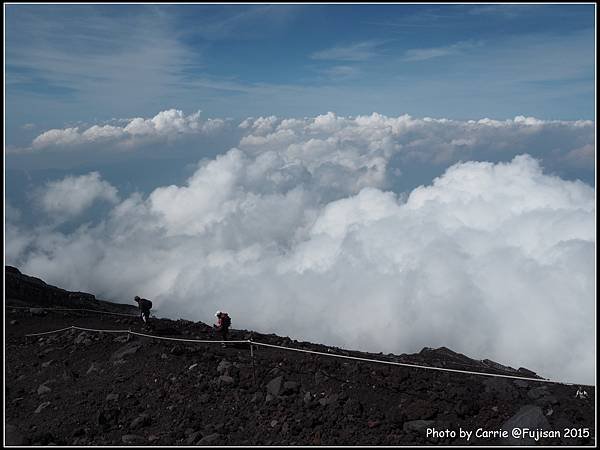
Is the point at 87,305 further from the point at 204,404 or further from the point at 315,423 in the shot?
the point at 315,423

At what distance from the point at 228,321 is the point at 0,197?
38.8 feet

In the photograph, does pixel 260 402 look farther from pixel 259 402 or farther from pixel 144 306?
pixel 144 306

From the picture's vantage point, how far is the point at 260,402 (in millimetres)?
11258

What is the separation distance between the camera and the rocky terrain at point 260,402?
9.68 m

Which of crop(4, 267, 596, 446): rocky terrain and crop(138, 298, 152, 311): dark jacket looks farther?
crop(138, 298, 152, 311): dark jacket

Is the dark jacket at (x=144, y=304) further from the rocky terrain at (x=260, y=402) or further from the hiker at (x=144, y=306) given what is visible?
the rocky terrain at (x=260, y=402)

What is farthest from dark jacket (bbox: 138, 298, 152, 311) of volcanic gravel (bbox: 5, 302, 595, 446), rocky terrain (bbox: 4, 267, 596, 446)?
volcanic gravel (bbox: 5, 302, 595, 446)

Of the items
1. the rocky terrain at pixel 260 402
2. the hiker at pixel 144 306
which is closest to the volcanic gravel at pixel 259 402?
the rocky terrain at pixel 260 402

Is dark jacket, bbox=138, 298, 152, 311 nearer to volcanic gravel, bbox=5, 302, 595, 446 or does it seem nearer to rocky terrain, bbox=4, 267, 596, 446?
rocky terrain, bbox=4, 267, 596, 446

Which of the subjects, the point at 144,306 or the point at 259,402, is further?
the point at 144,306

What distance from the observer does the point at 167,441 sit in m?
Answer: 10.2

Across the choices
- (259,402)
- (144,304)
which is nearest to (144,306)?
(144,304)

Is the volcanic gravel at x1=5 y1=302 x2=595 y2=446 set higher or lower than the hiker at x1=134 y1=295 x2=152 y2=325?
lower

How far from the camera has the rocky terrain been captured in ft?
31.8
